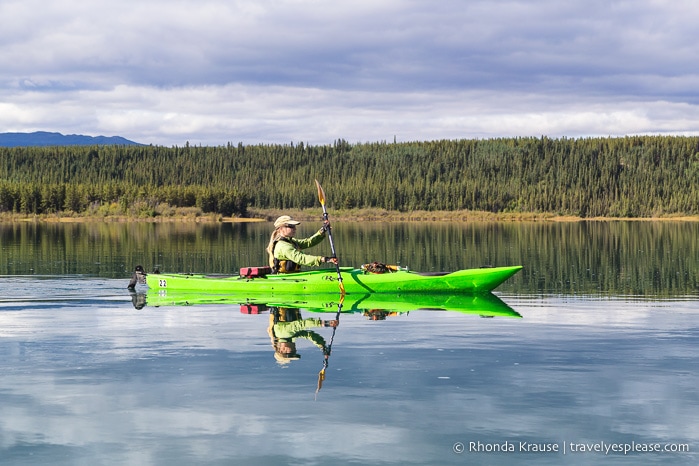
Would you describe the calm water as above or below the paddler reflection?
below

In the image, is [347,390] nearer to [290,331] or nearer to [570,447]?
[570,447]

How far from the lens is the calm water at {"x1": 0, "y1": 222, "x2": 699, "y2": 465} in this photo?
487 inches

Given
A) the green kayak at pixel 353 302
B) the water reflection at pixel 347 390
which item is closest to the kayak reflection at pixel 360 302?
the green kayak at pixel 353 302

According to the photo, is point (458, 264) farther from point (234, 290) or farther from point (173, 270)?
point (234, 290)

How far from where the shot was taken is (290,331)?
21875 millimetres

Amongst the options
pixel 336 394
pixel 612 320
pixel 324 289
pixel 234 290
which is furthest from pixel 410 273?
pixel 336 394

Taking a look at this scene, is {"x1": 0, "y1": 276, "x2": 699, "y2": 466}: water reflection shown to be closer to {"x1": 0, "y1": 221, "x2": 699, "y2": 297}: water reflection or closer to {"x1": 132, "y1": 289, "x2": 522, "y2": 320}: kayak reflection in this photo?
{"x1": 132, "y1": 289, "x2": 522, "y2": 320}: kayak reflection

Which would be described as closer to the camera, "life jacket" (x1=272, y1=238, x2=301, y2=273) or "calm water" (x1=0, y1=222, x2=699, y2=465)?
"calm water" (x1=0, y1=222, x2=699, y2=465)

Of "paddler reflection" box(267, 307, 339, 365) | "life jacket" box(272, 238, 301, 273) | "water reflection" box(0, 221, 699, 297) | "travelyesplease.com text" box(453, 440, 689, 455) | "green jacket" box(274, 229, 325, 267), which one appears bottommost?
"travelyesplease.com text" box(453, 440, 689, 455)

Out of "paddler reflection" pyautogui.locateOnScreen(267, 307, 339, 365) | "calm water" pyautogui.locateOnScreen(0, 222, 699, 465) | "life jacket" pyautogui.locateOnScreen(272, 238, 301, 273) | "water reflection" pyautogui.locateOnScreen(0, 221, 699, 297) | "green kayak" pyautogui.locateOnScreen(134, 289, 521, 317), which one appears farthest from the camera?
"water reflection" pyautogui.locateOnScreen(0, 221, 699, 297)

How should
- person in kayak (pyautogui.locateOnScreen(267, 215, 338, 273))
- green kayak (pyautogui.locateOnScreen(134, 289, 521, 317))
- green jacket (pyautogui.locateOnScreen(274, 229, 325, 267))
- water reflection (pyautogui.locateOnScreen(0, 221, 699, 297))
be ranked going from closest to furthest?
1. green kayak (pyautogui.locateOnScreen(134, 289, 521, 317))
2. person in kayak (pyautogui.locateOnScreen(267, 215, 338, 273))
3. green jacket (pyautogui.locateOnScreen(274, 229, 325, 267))
4. water reflection (pyautogui.locateOnScreen(0, 221, 699, 297))

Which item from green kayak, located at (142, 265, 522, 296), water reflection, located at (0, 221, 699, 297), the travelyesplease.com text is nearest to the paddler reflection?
green kayak, located at (142, 265, 522, 296)

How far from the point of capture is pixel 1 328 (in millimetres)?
22484

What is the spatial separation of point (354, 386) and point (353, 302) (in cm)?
1264
